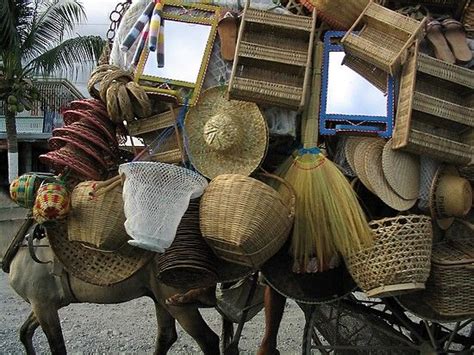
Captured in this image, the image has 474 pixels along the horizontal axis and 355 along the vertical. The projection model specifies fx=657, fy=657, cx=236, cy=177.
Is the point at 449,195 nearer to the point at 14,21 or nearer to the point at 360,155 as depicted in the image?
the point at 360,155

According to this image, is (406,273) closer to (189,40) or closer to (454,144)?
(454,144)

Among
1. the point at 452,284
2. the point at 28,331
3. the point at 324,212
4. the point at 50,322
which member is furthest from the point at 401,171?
the point at 28,331

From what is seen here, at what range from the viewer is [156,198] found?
2.33m

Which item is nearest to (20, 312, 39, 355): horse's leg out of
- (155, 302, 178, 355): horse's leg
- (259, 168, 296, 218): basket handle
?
(155, 302, 178, 355): horse's leg

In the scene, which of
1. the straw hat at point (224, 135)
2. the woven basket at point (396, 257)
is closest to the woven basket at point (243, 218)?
the straw hat at point (224, 135)

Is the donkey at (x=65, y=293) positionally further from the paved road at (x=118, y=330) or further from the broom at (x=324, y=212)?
the broom at (x=324, y=212)

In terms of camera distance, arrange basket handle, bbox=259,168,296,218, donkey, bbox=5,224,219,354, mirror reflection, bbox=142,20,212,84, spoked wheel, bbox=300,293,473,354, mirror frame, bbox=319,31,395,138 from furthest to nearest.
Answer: donkey, bbox=5,224,219,354, spoked wheel, bbox=300,293,473,354, mirror reflection, bbox=142,20,212,84, mirror frame, bbox=319,31,395,138, basket handle, bbox=259,168,296,218

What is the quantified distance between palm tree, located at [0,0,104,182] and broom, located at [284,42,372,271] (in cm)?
1128

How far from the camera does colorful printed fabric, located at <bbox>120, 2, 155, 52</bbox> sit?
268 cm

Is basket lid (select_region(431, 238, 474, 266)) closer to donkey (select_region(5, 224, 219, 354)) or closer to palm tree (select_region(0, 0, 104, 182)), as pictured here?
donkey (select_region(5, 224, 219, 354))

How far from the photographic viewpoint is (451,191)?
97.0 inches

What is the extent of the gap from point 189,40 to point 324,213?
2.93 feet

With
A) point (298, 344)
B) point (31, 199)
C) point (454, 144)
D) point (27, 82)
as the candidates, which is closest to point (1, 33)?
point (27, 82)

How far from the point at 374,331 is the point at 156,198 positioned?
1660 millimetres
